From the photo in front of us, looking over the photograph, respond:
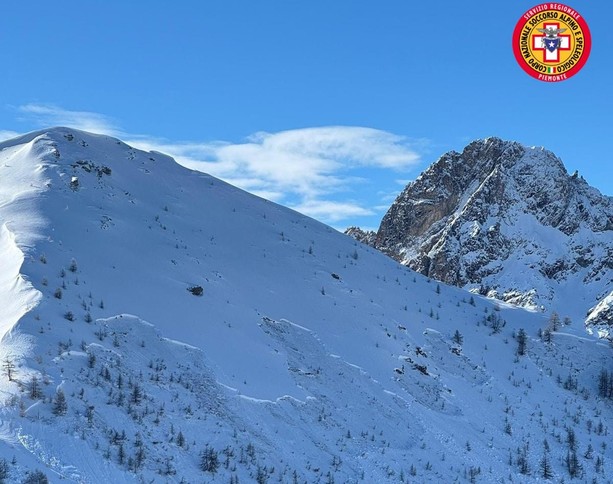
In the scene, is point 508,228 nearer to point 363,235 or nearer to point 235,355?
point 363,235

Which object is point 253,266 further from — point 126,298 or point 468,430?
point 468,430

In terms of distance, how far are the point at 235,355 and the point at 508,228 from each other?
86.3 metres

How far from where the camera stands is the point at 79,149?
34.9 metres

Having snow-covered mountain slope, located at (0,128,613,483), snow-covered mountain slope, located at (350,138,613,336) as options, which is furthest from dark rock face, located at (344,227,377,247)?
snow-covered mountain slope, located at (0,128,613,483)

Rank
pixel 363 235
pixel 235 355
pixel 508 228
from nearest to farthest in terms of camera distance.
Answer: pixel 235 355 < pixel 508 228 < pixel 363 235

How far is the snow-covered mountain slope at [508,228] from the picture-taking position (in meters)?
90.1

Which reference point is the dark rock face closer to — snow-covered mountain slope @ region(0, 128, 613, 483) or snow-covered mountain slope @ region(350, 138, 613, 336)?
snow-covered mountain slope @ region(350, 138, 613, 336)

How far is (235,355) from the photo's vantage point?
2070cm

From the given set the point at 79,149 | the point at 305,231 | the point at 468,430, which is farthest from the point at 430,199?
the point at 468,430

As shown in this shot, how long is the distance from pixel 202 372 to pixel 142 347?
188 cm

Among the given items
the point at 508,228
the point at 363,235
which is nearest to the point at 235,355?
the point at 508,228

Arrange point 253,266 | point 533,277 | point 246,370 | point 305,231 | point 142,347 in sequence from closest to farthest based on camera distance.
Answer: point 142,347, point 246,370, point 253,266, point 305,231, point 533,277

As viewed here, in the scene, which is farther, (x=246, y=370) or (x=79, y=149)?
(x=79, y=149)

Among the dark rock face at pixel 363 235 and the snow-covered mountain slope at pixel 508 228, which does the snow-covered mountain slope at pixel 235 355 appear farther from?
the dark rock face at pixel 363 235
